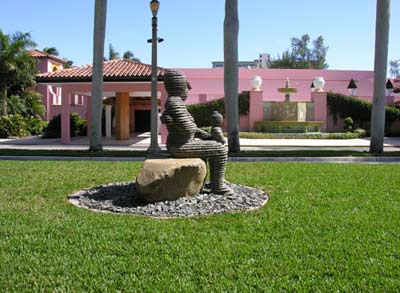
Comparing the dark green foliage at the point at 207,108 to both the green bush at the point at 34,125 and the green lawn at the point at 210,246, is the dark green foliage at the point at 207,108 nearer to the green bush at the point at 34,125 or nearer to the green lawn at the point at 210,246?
the green bush at the point at 34,125

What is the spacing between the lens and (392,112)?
29016mm

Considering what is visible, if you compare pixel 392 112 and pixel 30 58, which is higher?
pixel 30 58

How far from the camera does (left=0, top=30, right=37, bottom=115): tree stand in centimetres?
2548

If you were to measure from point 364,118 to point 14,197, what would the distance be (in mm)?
28106

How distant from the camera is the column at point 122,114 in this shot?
22.0 metres

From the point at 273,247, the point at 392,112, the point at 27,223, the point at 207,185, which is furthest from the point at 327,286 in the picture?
the point at 392,112

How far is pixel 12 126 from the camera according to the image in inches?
965

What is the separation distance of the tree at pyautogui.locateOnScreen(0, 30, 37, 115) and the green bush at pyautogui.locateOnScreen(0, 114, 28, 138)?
3.88ft

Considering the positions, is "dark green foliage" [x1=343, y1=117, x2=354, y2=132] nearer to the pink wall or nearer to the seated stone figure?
the pink wall

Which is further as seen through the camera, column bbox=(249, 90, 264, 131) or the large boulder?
column bbox=(249, 90, 264, 131)

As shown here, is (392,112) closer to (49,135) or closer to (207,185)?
(49,135)

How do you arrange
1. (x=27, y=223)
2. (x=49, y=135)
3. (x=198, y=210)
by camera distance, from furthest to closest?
(x=49, y=135), (x=198, y=210), (x=27, y=223)

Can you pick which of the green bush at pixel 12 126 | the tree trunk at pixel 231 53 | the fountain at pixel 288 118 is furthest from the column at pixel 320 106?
the green bush at pixel 12 126

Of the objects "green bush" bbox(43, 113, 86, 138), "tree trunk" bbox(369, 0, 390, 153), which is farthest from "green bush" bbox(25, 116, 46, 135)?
"tree trunk" bbox(369, 0, 390, 153)
